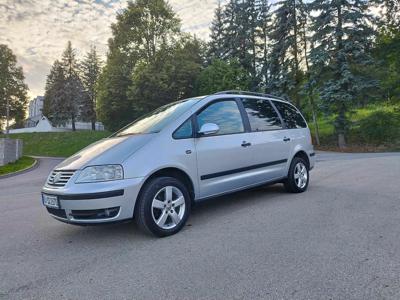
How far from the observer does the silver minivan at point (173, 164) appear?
145 inches

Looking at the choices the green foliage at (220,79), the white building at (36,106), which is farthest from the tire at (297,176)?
the white building at (36,106)

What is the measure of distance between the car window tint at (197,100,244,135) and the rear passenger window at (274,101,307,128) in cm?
134

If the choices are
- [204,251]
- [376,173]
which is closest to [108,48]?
[376,173]

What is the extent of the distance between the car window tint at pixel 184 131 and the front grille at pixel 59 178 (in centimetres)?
139

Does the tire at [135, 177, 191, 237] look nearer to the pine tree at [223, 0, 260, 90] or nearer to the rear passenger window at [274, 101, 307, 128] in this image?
A: the rear passenger window at [274, 101, 307, 128]

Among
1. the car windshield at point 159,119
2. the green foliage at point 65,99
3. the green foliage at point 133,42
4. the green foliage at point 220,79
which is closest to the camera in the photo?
the car windshield at point 159,119

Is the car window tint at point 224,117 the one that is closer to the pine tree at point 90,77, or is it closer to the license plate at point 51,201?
the license plate at point 51,201

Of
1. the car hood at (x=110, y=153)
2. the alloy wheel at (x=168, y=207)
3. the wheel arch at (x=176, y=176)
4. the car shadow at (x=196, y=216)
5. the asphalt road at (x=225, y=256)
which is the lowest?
the asphalt road at (x=225, y=256)

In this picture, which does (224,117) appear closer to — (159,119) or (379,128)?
(159,119)

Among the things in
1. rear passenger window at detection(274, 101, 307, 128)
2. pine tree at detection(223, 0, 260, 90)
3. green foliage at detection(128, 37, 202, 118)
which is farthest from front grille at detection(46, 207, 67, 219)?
pine tree at detection(223, 0, 260, 90)

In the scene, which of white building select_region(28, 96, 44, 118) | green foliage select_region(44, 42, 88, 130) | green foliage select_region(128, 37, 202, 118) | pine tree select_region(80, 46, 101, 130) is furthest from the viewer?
white building select_region(28, 96, 44, 118)

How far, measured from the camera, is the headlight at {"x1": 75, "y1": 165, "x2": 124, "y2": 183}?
368cm

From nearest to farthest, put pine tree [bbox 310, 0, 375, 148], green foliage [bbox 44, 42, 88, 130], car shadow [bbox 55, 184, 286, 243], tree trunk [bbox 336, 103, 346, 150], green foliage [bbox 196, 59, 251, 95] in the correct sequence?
car shadow [bbox 55, 184, 286, 243], pine tree [bbox 310, 0, 375, 148], tree trunk [bbox 336, 103, 346, 150], green foliage [bbox 196, 59, 251, 95], green foliage [bbox 44, 42, 88, 130]

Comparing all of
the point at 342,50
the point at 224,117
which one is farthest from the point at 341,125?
the point at 224,117
